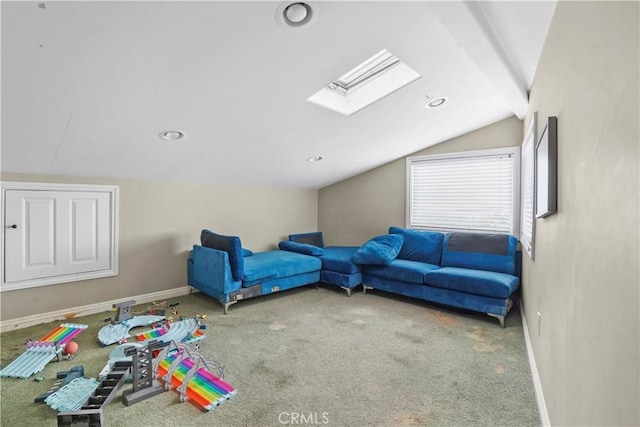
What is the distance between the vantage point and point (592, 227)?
41.9 inches

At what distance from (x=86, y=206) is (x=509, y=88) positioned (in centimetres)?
417

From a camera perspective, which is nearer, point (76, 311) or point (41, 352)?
point (41, 352)

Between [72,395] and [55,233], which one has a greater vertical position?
[55,233]

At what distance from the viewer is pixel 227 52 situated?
1980 mm

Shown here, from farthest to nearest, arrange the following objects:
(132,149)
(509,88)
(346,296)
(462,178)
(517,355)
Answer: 1. (462,178)
2. (346,296)
3. (132,149)
4. (509,88)
5. (517,355)

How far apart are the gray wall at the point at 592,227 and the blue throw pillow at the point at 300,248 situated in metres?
2.84

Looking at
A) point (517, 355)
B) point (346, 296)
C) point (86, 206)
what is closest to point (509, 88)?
point (517, 355)

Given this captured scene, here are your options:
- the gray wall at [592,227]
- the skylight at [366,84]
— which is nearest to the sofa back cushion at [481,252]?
the gray wall at [592,227]

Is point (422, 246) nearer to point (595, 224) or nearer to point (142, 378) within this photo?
point (595, 224)

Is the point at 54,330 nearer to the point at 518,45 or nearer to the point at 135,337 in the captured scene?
the point at 135,337

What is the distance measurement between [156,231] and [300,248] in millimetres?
1868

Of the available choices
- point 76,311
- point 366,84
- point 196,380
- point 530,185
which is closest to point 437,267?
point 530,185

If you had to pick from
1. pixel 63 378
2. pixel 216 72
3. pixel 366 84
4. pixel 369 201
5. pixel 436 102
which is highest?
pixel 366 84

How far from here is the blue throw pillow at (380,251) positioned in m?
3.86
